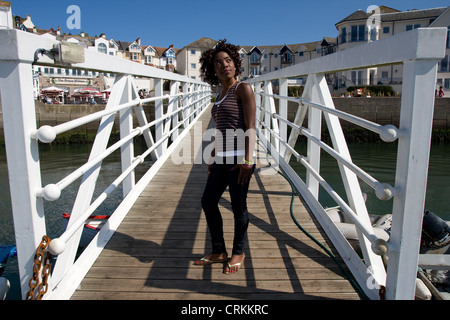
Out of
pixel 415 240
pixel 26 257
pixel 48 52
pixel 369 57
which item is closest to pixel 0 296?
pixel 26 257

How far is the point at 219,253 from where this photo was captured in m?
2.84

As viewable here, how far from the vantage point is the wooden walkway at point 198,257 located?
2443mm

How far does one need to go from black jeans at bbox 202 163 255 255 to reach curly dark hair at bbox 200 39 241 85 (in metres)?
0.77

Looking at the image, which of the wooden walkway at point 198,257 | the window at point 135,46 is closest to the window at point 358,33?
the window at point 135,46

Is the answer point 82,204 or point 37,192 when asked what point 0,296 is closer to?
point 82,204

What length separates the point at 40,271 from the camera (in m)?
1.99

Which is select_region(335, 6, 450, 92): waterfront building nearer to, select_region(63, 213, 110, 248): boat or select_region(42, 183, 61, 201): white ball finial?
select_region(63, 213, 110, 248): boat

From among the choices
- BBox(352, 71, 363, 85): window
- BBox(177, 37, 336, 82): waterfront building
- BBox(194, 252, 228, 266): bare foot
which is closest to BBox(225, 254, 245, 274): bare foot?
BBox(194, 252, 228, 266): bare foot

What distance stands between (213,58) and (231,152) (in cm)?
79

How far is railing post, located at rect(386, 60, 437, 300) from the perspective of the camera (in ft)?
6.06

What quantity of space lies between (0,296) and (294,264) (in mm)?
2177

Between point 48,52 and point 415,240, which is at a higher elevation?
point 48,52

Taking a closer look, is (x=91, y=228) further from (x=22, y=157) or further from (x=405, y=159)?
(x=405, y=159)
